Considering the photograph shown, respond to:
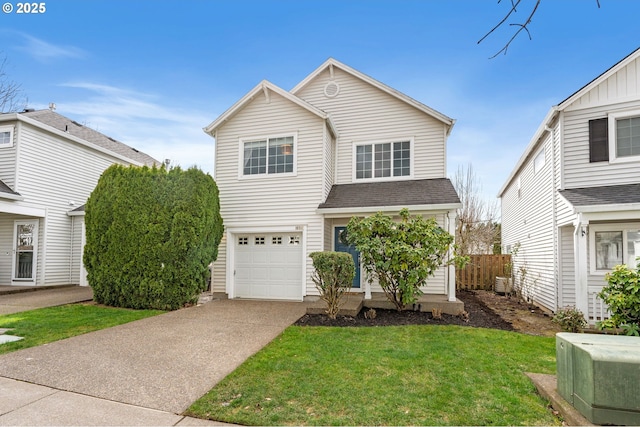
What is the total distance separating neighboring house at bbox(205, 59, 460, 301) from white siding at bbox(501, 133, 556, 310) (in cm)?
269

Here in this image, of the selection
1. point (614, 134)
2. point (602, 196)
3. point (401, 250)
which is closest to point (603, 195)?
point (602, 196)

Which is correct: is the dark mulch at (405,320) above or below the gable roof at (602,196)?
below

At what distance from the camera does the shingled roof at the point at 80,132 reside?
13812 mm

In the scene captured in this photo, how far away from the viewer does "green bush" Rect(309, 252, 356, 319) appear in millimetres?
7801

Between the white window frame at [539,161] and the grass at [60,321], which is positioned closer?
the grass at [60,321]

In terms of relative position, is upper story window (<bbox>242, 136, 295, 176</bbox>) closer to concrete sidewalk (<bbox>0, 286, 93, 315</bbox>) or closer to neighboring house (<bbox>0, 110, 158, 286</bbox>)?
concrete sidewalk (<bbox>0, 286, 93, 315</bbox>)

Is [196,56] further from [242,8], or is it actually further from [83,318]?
[83,318]

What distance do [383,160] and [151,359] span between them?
8.69 m

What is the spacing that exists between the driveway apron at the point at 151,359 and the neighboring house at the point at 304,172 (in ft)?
10.3

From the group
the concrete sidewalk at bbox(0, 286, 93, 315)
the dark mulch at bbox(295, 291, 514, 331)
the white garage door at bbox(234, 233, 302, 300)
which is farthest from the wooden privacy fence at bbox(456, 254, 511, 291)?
the concrete sidewalk at bbox(0, 286, 93, 315)

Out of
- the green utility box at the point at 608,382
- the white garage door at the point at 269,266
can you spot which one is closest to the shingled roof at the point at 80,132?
the white garage door at the point at 269,266

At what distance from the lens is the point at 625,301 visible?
5.89 metres

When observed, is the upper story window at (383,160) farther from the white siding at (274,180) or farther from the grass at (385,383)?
the grass at (385,383)

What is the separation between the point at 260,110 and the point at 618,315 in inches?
402
